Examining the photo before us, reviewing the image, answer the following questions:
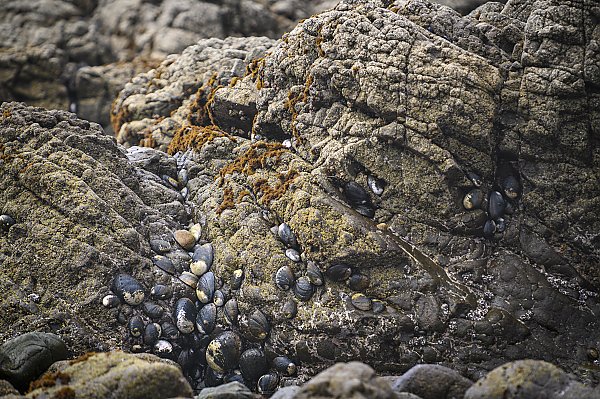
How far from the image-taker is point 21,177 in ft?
23.9

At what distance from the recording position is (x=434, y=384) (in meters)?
5.26

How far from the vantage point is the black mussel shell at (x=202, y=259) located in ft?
23.6

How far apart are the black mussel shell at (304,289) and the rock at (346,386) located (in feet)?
7.09

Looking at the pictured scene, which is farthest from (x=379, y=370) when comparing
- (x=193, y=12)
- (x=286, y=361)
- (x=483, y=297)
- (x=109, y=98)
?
(x=193, y=12)

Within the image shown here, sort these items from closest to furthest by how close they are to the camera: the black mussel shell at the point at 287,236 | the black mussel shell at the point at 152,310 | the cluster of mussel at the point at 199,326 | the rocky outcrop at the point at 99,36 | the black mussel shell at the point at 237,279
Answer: the cluster of mussel at the point at 199,326
the black mussel shell at the point at 152,310
the black mussel shell at the point at 237,279
the black mussel shell at the point at 287,236
the rocky outcrop at the point at 99,36

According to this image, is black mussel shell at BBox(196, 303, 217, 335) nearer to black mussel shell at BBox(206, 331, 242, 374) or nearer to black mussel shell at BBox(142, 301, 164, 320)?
black mussel shell at BBox(206, 331, 242, 374)

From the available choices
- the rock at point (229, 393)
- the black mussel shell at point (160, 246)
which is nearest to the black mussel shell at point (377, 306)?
the rock at point (229, 393)

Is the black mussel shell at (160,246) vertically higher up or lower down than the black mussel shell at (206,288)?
higher up

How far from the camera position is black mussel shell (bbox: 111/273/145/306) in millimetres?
6695

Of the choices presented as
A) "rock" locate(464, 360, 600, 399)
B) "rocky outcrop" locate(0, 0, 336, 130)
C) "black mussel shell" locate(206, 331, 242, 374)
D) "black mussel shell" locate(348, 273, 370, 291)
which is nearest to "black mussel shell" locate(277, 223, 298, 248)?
"black mussel shell" locate(348, 273, 370, 291)

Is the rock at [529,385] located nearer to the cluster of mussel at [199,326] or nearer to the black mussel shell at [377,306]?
the black mussel shell at [377,306]

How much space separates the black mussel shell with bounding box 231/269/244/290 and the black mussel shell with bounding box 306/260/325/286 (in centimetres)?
82

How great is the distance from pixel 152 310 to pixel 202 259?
89cm

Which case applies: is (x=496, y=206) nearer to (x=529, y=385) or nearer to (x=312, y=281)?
(x=312, y=281)
